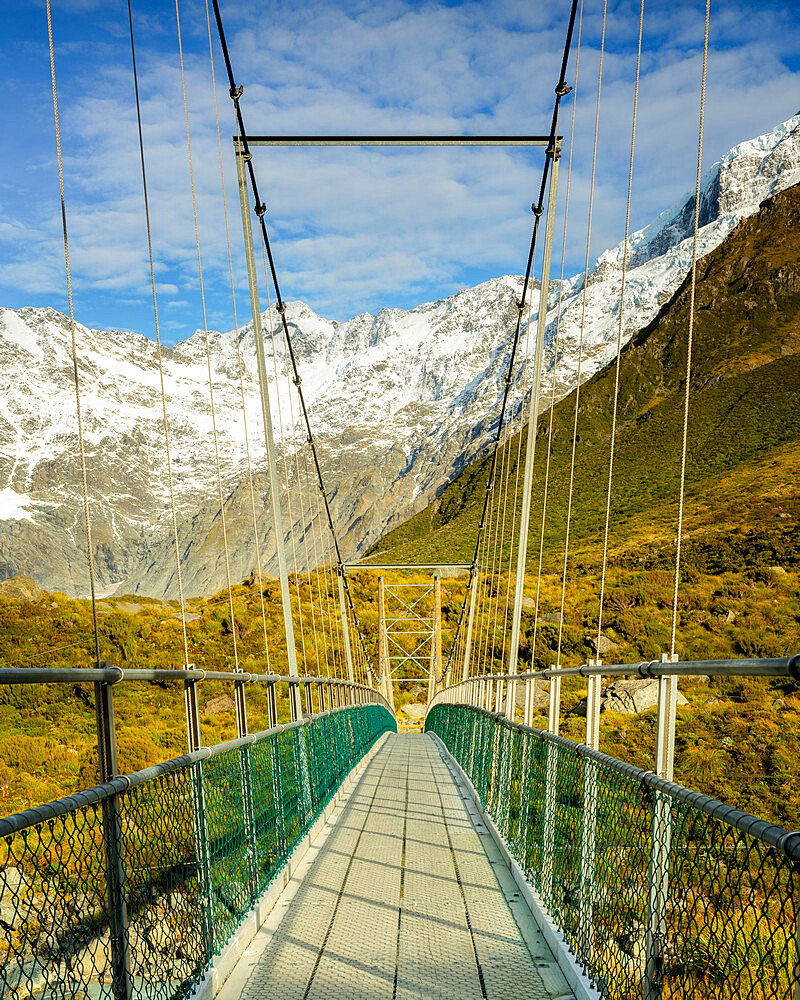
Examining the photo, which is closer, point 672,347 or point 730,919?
point 730,919

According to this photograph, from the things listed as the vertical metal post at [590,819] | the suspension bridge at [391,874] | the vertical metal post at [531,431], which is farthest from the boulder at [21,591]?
the vertical metal post at [590,819]

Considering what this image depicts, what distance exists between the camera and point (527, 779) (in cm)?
427

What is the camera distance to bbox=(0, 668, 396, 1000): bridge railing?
6.25 feet

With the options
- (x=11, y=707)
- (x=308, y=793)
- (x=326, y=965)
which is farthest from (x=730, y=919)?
(x=11, y=707)

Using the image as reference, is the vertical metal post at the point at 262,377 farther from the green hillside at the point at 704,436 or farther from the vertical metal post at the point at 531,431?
the green hillside at the point at 704,436

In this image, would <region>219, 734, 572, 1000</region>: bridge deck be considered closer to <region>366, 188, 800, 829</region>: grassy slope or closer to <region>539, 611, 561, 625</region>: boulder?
<region>366, 188, 800, 829</region>: grassy slope

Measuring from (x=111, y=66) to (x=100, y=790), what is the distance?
7.84 meters

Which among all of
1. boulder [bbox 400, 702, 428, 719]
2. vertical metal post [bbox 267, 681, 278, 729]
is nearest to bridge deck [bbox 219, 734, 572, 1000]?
vertical metal post [bbox 267, 681, 278, 729]

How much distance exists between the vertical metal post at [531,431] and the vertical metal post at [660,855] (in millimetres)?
4371

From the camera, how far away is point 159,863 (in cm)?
276

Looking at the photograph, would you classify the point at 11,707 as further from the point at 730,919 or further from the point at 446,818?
the point at 730,919

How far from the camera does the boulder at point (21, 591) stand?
85.7ft

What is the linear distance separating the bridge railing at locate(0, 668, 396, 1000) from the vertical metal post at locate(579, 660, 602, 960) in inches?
50.3

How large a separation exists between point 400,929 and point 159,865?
1.09 meters
